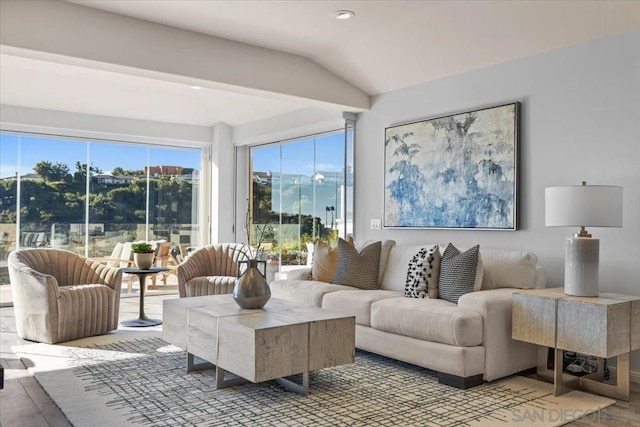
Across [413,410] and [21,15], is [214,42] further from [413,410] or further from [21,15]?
[413,410]

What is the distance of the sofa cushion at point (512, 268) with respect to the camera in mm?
4136

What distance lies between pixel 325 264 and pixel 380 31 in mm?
2251

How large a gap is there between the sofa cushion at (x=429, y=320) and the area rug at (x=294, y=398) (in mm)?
319

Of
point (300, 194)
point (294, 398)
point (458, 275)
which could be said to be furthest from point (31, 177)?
point (458, 275)

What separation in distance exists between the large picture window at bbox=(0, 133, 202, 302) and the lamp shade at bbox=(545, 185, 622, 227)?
633 centimetres

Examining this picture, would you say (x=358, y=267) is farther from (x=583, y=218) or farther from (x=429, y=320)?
(x=583, y=218)

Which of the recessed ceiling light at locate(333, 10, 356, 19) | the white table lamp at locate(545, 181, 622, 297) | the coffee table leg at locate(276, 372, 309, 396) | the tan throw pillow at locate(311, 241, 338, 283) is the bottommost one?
the coffee table leg at locate(276, 372, 309, 396)

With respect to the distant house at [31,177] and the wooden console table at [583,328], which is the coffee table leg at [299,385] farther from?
the distant house at [31,177]

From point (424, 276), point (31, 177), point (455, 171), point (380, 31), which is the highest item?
point (380, 31)

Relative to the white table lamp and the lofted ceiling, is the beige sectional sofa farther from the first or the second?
the lofted ceiling

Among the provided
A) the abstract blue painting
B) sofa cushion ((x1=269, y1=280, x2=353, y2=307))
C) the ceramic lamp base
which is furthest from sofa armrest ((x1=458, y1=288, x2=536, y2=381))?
sofa cushion ((x1=269, y1=280, x2=353, y2=307))

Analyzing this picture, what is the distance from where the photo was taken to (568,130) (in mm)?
4254

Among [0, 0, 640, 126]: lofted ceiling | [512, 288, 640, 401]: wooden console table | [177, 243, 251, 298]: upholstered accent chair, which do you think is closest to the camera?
[512, 288, 640, 401]: wooden console table

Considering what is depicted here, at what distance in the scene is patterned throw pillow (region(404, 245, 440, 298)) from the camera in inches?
173
